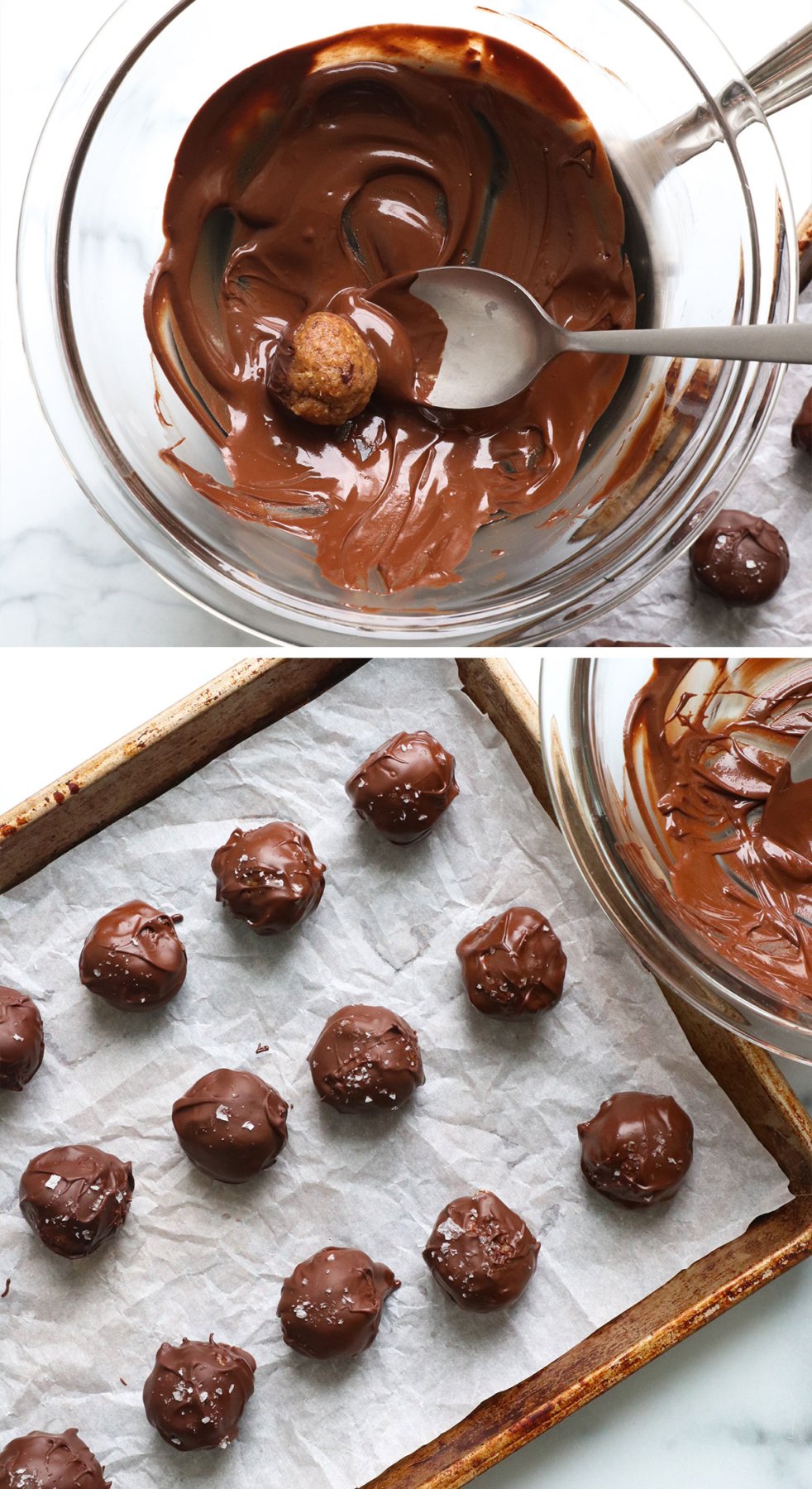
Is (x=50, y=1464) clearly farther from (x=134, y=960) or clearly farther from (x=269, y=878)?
(x=269, y=878)

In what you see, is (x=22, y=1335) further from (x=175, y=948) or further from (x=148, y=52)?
(x=148, y=52)

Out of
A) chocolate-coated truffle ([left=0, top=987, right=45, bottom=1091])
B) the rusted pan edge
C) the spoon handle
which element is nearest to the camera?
the spoon handle

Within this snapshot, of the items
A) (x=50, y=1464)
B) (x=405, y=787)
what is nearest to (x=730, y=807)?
(x=405, y=787)

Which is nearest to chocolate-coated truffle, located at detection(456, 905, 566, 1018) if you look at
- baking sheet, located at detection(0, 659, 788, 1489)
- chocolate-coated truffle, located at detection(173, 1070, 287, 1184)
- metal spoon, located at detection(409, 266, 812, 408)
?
baking sheet, located at detection(0, 659, 788, 1489)

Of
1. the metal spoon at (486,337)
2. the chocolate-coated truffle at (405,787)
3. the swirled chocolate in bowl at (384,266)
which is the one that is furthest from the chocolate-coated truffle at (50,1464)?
the metal spoon at (486,337)

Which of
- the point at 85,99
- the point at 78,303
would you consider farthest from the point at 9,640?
the point at 85,99

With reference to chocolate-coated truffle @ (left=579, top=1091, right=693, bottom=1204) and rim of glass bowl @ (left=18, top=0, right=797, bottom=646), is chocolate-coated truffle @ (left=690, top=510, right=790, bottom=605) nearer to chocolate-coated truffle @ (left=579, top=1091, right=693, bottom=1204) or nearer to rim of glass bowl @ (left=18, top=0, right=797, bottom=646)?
rim of glass bowl @ (left=18, top=0, right=797, bottom=646)

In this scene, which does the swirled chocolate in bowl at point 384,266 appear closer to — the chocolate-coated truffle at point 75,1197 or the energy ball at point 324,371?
the energy ball at point 324,371
